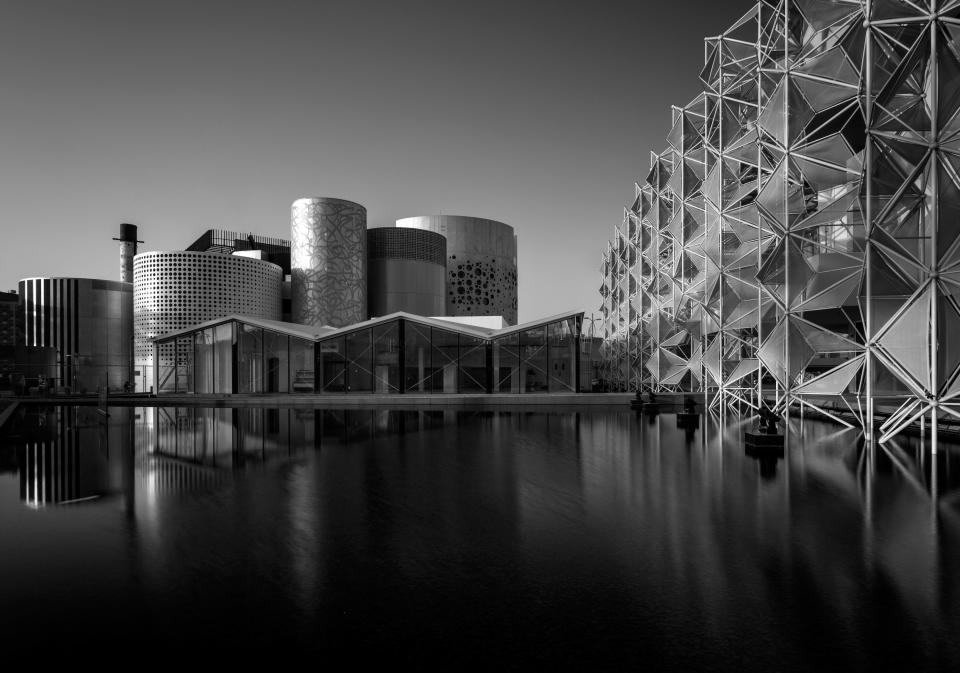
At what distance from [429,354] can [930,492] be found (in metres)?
22.9

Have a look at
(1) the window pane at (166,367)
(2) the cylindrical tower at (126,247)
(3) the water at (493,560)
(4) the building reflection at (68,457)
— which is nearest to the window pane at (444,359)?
(4) the building reflection at (68,457)

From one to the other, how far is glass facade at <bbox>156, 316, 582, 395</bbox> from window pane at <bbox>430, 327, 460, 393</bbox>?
0.05m

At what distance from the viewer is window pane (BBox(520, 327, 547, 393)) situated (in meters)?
28.9

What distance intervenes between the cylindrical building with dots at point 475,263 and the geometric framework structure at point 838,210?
34169 mm

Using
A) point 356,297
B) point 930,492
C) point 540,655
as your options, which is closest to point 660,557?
point 540,655

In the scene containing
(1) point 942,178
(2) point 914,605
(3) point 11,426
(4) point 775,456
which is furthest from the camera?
(3) point 11,426

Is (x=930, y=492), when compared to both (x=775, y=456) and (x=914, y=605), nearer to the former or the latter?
(x=775, y=456)

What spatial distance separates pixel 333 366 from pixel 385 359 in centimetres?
281

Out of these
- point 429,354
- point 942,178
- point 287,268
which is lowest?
point 429,354

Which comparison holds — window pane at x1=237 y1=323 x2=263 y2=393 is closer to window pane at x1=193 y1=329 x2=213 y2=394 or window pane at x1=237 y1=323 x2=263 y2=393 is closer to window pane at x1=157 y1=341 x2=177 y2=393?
window pane at x1=193 y1=329 x2=213 y2=394

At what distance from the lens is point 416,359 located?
29344mm

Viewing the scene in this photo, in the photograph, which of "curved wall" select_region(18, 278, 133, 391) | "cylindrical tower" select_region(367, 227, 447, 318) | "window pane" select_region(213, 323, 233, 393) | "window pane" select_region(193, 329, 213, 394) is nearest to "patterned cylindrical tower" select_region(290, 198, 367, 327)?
"cylindrical tower" select_region(367, 227, 447, 318)

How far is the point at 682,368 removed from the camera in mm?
29531

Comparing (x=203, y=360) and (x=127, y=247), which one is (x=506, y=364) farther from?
(x=127, y=247)
